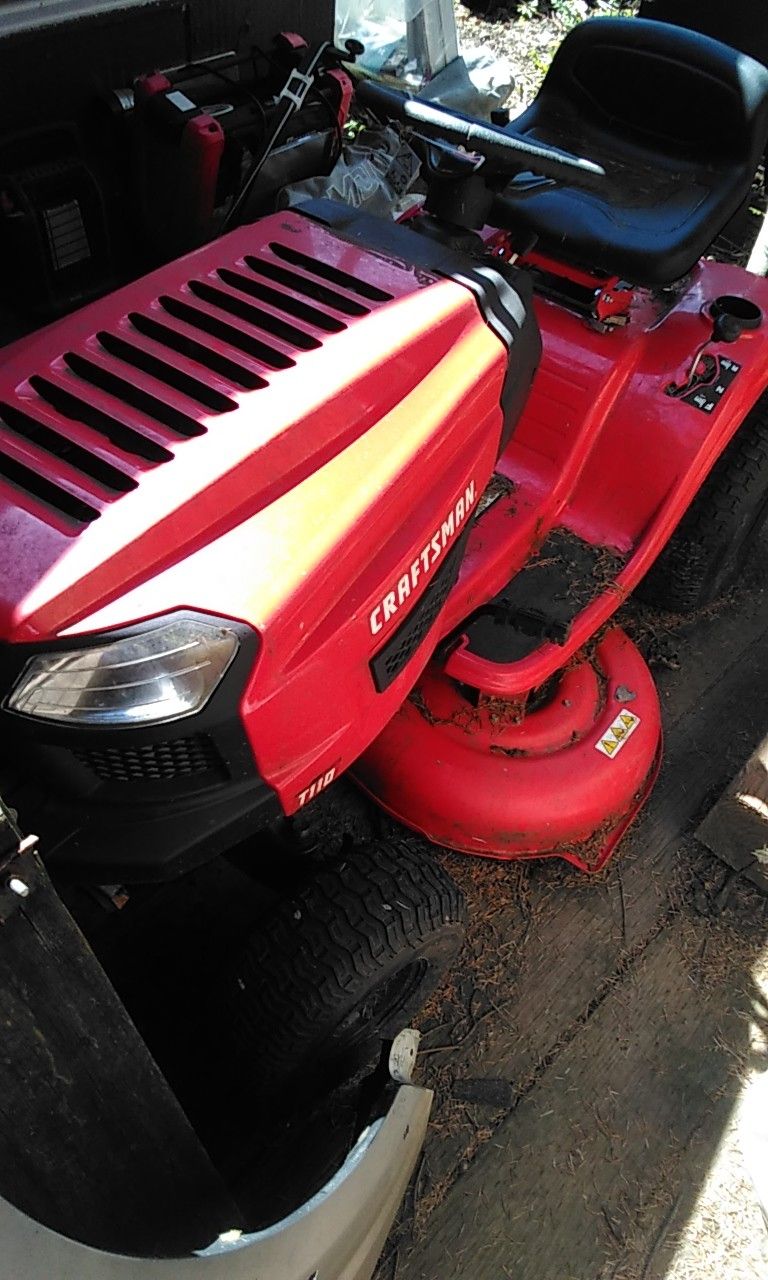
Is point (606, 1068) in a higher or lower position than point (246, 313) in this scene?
lower

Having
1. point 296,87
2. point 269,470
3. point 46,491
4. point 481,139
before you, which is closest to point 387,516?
point 269,470

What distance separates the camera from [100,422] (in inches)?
41.6

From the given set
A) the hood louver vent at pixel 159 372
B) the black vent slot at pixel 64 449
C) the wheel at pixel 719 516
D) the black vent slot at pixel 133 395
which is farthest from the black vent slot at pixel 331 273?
the wheel at pixel 719 516

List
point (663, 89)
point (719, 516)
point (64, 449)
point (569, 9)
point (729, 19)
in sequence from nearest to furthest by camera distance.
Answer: point (64, 449) → point (663, 89) → point (719, 516) → point (729, 19) → point (569, 9)

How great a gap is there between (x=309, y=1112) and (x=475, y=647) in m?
0.77

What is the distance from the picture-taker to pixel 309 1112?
1443mm

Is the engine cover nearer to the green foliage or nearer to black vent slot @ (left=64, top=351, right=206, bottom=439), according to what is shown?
black vent slot @ (left=64, top=351, right=206, bottom=439)

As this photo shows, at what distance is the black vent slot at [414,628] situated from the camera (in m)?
1.19

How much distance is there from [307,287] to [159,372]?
0.25 m

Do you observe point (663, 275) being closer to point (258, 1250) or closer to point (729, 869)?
point (729, 869)

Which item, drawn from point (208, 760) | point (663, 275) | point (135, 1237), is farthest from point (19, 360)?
point (663, 275)

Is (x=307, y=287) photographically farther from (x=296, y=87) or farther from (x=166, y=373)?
(x=296, y=87)

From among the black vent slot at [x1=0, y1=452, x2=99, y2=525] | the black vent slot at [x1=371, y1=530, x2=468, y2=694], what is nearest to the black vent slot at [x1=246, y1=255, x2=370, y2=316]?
the black vent slot at [x1=371, y1=530, x2=468, y2=694]

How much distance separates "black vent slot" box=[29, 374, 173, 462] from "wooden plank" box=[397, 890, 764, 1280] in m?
1.25
